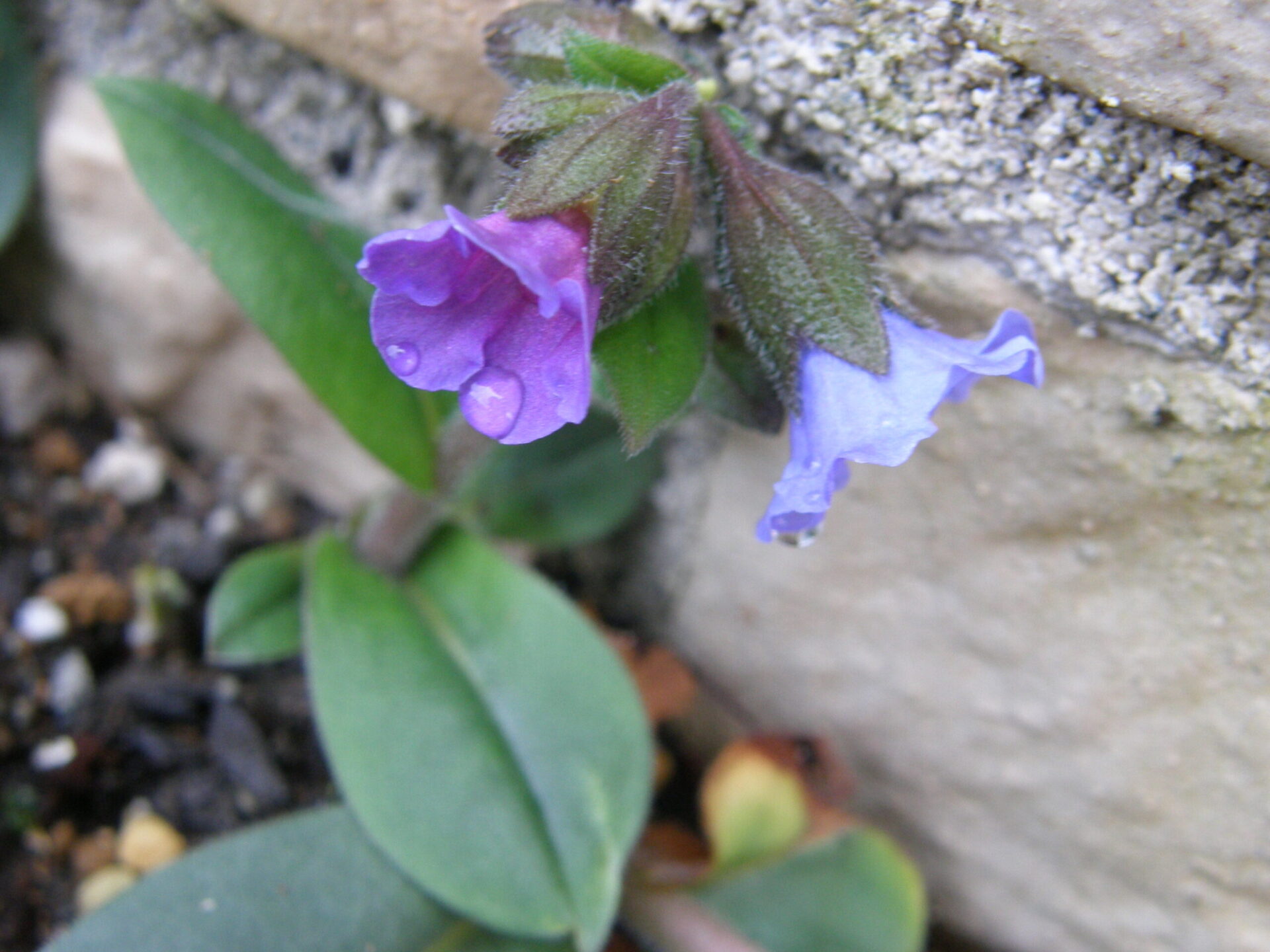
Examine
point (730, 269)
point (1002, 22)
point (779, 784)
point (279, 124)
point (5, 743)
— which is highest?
point (1002, 22)

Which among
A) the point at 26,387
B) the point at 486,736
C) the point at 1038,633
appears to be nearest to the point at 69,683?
the point at 26,387

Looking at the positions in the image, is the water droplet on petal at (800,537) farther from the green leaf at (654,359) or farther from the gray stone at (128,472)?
the gray stone at (128,472)

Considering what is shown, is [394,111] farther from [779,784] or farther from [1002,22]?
[779,784]

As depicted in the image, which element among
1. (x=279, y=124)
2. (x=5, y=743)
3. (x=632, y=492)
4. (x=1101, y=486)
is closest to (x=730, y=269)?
(x=1101, y=486)

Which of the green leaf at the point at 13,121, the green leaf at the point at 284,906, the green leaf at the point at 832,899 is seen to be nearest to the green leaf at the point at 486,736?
the green leaf at the point at 284,906

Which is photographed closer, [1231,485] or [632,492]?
[1231,485]

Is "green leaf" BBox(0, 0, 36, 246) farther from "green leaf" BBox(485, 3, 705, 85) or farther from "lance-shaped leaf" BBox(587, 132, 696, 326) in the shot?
"lance-shaped leaf" BBox(587, 132, 696, 326)

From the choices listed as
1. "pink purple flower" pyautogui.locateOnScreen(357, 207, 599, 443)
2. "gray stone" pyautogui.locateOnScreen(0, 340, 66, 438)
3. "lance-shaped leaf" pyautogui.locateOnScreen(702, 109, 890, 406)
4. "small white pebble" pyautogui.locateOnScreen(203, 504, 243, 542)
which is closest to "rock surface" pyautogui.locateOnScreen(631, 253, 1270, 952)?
"lance-shaped leaf" pyautogui.locateOnScreen(702, 109, 890, 406)
